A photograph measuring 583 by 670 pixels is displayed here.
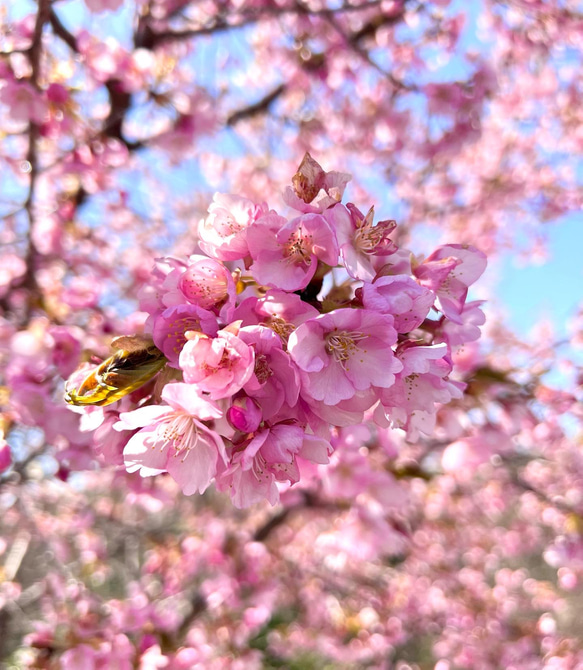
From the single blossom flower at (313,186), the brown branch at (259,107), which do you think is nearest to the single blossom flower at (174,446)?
the single blossom flower at (313,186)

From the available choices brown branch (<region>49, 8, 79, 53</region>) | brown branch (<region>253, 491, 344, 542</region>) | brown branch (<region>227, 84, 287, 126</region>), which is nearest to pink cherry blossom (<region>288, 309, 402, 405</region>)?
brown branch (<region>49, 8, 79, 53</region>)

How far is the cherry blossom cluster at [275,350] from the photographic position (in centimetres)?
69

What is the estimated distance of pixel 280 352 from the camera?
71 centimetres

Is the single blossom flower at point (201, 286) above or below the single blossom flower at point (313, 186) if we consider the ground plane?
below

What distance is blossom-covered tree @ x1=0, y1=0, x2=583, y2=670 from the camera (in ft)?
2.47

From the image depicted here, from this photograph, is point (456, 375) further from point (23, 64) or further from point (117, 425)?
point (23, 64)

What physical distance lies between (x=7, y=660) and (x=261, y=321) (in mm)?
3133

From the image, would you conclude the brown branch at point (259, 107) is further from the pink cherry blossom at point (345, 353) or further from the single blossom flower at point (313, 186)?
the pink cherry blossom at point (345, 353)

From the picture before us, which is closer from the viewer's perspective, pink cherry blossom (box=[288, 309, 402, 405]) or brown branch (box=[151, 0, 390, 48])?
pink cherry blossom (box=[288, 309, 402, 405])

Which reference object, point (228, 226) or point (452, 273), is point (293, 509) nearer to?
point (452, 273)

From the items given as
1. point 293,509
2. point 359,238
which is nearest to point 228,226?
point 359,238

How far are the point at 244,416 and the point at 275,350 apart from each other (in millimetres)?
110

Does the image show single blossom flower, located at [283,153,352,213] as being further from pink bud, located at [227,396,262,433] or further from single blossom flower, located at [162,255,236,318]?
pink bud, located at [227,396,262,433]

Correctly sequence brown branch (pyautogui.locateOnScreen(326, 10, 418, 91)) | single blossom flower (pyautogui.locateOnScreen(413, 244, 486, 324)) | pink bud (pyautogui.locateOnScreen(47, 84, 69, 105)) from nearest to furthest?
single blossom flower (pyautogui.locateOnScreen(413, 244, 486, 324)) < pink bud (pyautogui.locateOnScreen(47, 84, 69, 105)) < brown branch (pyautogui.locateOnScreen(326, 10, 418, 91))
